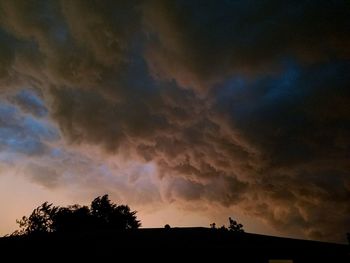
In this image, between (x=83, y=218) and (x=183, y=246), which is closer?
(x=183, y=246)

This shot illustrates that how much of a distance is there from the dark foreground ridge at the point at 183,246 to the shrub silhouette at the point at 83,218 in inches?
1628

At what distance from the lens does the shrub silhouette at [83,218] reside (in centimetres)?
5409

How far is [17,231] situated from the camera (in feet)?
180

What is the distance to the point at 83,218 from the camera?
54.6 metres

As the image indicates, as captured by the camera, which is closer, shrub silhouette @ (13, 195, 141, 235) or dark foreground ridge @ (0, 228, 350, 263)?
dark foreground ridge @ (0, 228, 350, 263)

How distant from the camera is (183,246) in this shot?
1328 centimetres

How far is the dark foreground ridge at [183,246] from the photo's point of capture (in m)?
13.4

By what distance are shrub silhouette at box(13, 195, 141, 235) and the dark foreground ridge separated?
4134cm

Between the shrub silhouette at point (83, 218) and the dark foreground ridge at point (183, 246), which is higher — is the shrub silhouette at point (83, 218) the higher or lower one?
the higher one

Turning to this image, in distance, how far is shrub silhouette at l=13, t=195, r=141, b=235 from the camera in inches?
2130

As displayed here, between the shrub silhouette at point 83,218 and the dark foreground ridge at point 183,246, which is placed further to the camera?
the shrub silhouette at point 83,218

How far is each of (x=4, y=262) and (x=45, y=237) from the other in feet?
7.54

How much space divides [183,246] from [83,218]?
46066 mm

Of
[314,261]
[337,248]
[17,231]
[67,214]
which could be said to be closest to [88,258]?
[314,261]
